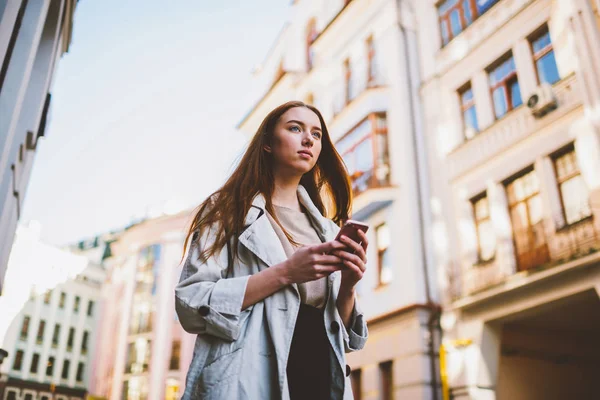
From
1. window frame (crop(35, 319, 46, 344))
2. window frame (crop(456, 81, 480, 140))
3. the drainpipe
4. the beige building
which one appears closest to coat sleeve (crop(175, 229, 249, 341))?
the beige building

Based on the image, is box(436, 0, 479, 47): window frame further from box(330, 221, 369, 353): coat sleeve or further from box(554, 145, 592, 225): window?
box(330, 221, 369, 353): coat sleeve

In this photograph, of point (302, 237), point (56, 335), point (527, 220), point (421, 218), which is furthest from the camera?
point (56, 335)

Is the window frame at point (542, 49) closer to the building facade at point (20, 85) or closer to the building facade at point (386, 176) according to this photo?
the building facade at point (386, 176)

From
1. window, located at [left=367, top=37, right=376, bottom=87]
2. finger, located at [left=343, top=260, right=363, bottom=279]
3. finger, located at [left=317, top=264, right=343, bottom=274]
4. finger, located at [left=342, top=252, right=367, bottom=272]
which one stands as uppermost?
window, located at [left=367, top=37, right=376, bottom=87]

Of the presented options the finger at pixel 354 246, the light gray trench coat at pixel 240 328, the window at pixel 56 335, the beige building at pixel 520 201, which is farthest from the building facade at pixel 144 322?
the finger at pixel 354 246

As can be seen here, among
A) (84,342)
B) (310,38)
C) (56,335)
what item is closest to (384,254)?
(310,38)

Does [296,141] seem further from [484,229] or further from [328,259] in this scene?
[484,229]

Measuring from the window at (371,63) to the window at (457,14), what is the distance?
2.24 m

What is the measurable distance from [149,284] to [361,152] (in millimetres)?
26627

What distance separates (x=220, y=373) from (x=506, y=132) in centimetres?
1114

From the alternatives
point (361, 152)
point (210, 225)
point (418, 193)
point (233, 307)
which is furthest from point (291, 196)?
point (361, 152)

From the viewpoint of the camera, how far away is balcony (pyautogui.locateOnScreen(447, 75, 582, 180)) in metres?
10.2

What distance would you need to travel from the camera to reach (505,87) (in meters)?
11.9

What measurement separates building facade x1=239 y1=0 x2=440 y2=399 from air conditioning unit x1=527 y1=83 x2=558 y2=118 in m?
3.60
